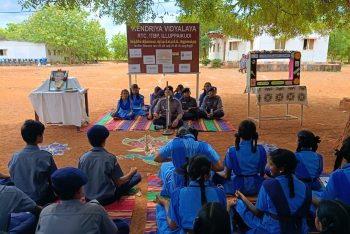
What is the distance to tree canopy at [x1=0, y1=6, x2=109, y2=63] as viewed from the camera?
47531mm

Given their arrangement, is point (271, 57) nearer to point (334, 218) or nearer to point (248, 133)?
point (248, 133)

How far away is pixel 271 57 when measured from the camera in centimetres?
868

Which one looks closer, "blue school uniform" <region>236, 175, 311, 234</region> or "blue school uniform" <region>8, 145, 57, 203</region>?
"blue school uniform" <region>236, 175, 311, 234</region>

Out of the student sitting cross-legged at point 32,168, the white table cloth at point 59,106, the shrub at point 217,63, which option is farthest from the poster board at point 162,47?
the shrub at point 217,63

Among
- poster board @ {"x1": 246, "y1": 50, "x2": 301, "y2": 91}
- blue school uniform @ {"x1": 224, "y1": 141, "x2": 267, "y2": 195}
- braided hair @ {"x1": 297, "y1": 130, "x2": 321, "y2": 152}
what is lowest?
blue school uniform @ {"x1": 224, "y1": 141, "x2": 267, "y2": 195}

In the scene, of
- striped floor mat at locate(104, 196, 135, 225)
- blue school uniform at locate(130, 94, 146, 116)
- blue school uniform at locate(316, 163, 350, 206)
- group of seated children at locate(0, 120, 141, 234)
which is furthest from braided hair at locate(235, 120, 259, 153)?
blue school uniform at locate(130, 94, 146, 116)

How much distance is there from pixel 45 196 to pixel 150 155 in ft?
9.60

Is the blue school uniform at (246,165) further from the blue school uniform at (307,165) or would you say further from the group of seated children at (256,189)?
the blue school uniform at (307,165)

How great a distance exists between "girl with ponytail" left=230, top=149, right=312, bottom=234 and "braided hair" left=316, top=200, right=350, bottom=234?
2.91ft

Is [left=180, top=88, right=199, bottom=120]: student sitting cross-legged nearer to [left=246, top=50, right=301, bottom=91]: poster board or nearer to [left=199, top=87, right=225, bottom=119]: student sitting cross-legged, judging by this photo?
[left=199, top=87, right=225, bottom=119]: student sitting cross-legged

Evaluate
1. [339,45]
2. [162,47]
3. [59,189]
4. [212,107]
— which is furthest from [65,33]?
[59,189]

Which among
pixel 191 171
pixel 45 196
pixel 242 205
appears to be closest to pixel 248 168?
pixel 242 205

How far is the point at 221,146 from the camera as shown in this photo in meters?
7.14

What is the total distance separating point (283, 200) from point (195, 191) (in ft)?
2.36
